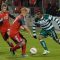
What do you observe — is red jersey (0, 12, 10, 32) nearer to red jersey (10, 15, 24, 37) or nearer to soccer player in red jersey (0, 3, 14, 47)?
soccer player in red jersey (0, 3, 14, 47)

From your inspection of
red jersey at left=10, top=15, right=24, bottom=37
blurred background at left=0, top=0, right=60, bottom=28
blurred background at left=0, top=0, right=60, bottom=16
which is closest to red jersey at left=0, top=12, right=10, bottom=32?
red jersey at left=10, top=15, right=24, bottom=37

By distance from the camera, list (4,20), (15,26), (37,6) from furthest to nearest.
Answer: (37,6), (4,20), (15,26)

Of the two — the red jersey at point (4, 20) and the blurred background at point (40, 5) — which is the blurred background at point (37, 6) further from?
the red jersey at point (4, 20)

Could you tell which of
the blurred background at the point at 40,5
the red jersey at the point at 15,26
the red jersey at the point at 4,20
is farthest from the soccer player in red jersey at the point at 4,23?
the blurred background at the point at 40,5

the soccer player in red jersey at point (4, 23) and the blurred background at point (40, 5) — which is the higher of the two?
the soccer player in red jersey at point (4, 23)

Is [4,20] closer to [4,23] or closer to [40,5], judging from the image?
[4,23]

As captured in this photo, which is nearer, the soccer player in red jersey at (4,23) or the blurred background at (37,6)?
the soccer player in red jersey at (4,23)

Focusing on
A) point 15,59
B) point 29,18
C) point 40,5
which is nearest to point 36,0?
point 40,5

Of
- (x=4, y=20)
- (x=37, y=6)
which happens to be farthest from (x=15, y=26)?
(x=37, y=6)

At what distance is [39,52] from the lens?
17.6m

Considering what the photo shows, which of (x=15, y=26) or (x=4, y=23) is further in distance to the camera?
(x=4, y=23)

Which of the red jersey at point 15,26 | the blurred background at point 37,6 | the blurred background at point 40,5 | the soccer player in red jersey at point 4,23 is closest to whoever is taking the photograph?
the red jersey at point 15,26

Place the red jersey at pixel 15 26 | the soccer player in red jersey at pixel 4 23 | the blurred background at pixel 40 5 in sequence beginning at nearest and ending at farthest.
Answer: the red jersey at pixel 15 26 → the soccer player in red jersey at pixel 4 23 → the blurred background at pixel 40 5

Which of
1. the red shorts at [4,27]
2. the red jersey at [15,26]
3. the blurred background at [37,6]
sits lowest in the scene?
the blurred background at [37,6]
